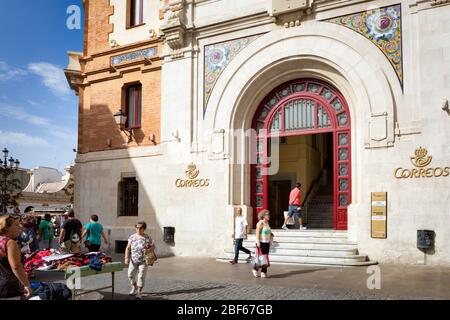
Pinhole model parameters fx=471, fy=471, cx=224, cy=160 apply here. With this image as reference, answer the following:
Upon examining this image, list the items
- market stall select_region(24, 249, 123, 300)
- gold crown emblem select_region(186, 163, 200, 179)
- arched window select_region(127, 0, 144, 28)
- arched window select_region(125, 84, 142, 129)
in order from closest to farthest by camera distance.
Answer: market stall select_region(24, 249, 123, 300)
gold crown emblem select_region(186, 163, 200, 179)
arched window select_region(125, 84, 142, 129)
arched window select_region(127, 0, 144, 28)

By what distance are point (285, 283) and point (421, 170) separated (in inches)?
189

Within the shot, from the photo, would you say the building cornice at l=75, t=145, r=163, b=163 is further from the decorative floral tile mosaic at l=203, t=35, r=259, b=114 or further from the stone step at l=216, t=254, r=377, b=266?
the stone step at l=216, t=254, r=377, b=266

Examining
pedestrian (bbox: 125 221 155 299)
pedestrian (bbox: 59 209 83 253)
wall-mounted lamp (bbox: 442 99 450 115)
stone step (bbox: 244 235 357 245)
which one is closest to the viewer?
pedestrian (bbox: 125 221 155 299)

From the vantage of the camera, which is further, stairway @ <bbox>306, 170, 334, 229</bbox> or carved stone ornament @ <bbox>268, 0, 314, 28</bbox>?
stairway @ <bbox>306, 170, 334, 229</bbox>

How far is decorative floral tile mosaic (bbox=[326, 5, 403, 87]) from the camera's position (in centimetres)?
1241

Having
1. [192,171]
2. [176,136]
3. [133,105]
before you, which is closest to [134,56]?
[133,105]

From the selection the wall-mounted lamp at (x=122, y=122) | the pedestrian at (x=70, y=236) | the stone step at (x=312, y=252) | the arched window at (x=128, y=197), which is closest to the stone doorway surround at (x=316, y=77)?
the stone step at (x=312, y=252)

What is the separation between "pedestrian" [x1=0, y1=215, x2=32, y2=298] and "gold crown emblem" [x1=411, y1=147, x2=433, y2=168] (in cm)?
950

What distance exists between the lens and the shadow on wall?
1627cm

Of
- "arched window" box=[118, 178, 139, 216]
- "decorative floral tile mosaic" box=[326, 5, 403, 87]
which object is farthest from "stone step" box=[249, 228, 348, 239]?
"arched window" box=[118, 178, 139, 216]

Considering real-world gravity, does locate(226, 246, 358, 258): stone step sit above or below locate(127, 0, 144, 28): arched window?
below

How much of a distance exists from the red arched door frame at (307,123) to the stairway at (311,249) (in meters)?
0.82

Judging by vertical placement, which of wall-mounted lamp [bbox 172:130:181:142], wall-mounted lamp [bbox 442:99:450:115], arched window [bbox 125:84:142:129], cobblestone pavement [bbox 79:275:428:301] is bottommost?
cobblestone pavement [bbox 79:275:428:301]
